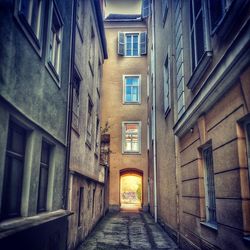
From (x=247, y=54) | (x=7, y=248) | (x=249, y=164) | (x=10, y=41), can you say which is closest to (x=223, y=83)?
(x=247, y=54)

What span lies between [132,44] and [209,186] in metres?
18.1

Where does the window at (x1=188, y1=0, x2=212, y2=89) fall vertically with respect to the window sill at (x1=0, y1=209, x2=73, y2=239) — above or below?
above

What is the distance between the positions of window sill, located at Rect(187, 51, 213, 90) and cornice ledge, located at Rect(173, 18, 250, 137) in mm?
478

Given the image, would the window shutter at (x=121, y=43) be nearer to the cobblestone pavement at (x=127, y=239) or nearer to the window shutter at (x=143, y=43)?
the window shutter at (x=143, y=43)

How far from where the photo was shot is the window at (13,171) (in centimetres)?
423

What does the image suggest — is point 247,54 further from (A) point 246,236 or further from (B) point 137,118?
(B) point 137,118

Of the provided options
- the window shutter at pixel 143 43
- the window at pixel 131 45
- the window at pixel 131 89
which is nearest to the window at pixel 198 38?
the window at pixel 131 89

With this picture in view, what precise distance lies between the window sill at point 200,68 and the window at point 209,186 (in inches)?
56.5

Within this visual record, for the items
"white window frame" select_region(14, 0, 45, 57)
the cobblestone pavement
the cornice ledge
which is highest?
"white window frame" select_region(14, 0, 45, 57)

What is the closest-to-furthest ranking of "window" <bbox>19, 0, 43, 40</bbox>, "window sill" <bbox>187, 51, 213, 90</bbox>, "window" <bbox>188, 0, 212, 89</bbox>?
1. "window" <bbox>19, 0, 43, 40</bbox>
2. "window sill" <bbox>187, 51, 213, 90</bbox>
3. "window" <bbox>188, 0, 212, 89</bbox>

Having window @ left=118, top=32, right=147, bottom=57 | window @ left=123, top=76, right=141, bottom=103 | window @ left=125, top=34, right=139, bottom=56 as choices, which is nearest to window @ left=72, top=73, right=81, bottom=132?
window @ left=123, top=76, right=141, bottom=103

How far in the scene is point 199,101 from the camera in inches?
226

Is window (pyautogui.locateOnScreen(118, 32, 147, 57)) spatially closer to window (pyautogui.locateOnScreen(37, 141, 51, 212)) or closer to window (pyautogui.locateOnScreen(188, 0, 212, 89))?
window (pyautogui.locateOnScreen(188, 0, 212, 89))

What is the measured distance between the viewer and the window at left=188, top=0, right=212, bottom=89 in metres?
5.49
